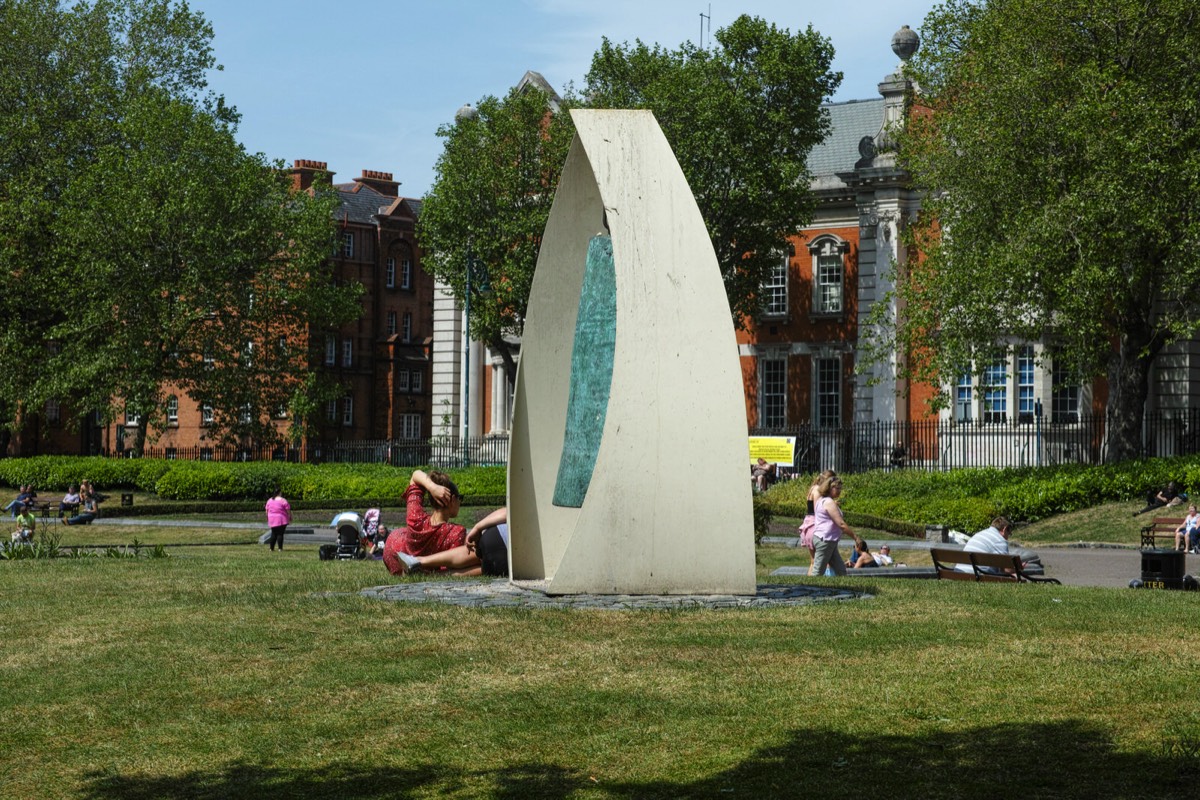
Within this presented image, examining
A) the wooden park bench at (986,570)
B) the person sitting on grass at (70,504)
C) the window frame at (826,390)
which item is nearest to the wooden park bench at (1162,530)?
the wooden park bench at (986,570)

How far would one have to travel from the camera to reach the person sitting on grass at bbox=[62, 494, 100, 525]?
3650cm

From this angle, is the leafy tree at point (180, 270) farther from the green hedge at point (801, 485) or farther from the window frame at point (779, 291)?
the window frame at point (779, 291)

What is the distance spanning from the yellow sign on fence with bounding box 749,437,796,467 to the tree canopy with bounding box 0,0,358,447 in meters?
13.7

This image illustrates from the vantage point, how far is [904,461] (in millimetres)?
41125

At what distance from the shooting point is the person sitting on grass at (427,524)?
15.3 metres

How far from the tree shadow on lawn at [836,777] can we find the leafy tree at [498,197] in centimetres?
3714

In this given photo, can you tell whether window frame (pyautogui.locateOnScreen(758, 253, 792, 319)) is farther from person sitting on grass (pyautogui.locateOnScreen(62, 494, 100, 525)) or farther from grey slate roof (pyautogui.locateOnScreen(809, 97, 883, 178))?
person sitting on grass (pyautogui.locateOnScreen(62, 494, 100, 525))

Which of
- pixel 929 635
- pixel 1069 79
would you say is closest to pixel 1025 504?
pixel 1069 79

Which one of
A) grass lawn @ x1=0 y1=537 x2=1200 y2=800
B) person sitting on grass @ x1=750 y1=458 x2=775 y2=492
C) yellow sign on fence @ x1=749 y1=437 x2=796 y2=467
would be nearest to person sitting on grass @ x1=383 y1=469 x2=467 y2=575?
grass lawn @ x1=0 y1=537 x2=1200 y2=800

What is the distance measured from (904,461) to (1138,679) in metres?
32.7

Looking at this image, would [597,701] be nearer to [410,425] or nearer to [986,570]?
[986,570]

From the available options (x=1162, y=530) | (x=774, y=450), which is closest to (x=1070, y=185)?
(x=1162, y=530)

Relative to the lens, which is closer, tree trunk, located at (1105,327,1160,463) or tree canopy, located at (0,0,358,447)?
tree trunk, located at (1105,327,1160,463)

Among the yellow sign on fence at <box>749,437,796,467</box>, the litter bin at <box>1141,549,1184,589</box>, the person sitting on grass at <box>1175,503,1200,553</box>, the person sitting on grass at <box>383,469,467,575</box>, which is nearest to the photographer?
the person sitting on grass at <box>383,469,467,575</box>
